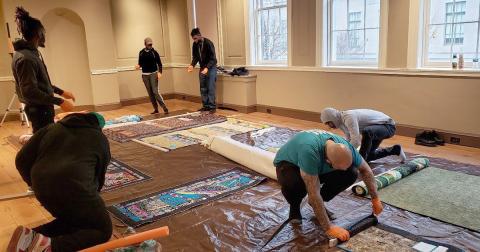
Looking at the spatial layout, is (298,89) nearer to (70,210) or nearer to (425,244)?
(425,244)

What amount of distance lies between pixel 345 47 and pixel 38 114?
4038 mm

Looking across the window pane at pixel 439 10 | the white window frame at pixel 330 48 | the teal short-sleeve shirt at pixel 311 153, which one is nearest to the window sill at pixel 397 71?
the white window frame at pixel 330 48

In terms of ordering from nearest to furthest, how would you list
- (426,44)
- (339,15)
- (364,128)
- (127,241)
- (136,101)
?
(127,241) → (364,128) → (426,44) → (339,15) → (136,101)

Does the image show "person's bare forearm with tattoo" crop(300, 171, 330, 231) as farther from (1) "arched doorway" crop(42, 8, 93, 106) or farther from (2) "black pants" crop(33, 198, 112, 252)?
(1) "arched doorway" crop(42, 8, 93, 106)

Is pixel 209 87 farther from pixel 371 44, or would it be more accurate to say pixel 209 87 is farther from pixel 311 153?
pixel 311 153

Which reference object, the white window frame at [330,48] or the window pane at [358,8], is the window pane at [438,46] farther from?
the window pane at [358,8]

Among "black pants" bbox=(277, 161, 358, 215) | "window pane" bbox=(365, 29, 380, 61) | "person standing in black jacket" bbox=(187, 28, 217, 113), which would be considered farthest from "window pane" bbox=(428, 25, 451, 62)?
"person standing in black jacket" bbox=(187, 28, 217, 113)

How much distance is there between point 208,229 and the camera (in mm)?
Result: 2590

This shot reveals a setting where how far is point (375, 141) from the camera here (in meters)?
3.60

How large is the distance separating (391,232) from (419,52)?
9.67 ft

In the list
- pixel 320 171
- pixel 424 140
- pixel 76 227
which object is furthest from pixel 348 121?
pixel 76 227

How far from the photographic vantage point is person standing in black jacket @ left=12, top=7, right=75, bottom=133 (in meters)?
2.94

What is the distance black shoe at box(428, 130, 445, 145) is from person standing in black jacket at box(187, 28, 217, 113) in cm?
368

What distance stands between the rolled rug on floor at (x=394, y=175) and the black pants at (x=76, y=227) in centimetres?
182
